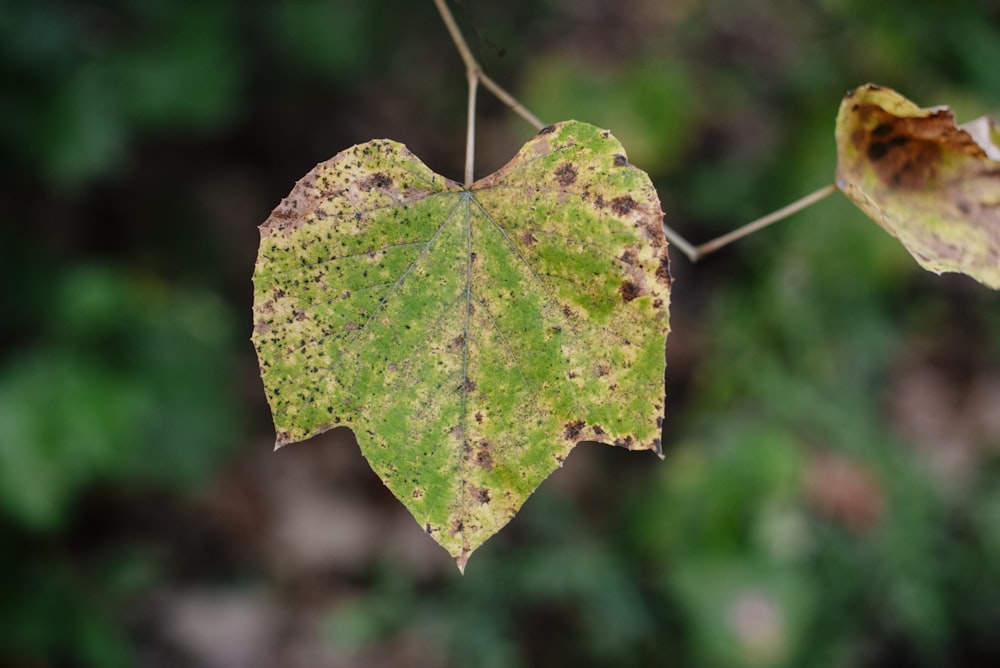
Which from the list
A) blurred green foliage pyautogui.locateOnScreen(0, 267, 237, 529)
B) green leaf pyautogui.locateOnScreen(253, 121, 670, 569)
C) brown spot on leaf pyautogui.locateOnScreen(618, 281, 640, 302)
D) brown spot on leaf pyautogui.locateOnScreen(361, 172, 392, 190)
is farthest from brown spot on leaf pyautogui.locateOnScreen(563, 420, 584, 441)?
blurred green foliage pyautogui.locateOnScreen(0, 267, 237, 529)

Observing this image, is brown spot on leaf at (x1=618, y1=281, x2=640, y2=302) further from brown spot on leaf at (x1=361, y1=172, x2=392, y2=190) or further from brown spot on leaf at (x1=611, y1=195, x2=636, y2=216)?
brown spot on leaf at (x1=361, y1=172, x2=392, y2=190)

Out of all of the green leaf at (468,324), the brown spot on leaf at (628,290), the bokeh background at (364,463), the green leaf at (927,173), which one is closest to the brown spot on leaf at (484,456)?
the green leaf at (468,324)

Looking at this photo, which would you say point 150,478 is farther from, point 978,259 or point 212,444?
→ point 978,259

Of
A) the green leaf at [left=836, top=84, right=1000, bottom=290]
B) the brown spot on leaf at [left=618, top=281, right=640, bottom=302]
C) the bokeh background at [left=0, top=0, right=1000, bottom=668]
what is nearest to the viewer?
the brown spot on leaf at [left=618, top=281, right=640, bottom=302]

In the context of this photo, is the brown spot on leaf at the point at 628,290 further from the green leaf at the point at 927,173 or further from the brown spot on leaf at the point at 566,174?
the green leaf at the point at 927,173

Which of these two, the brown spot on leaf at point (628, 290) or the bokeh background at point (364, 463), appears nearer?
the brown spot on leaf at point (628, 290)

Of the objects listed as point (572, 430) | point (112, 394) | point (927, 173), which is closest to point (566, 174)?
point (572, 430)
